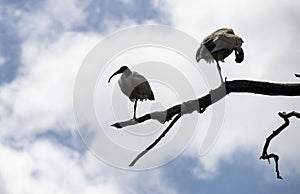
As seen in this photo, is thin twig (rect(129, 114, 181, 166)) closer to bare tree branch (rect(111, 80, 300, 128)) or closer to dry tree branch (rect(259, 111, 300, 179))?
bare tree branch (rect(111, 80, 300, 128))

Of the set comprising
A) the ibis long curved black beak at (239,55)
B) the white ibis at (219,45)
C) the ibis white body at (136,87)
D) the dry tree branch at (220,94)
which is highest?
the ibis white body at (136,87)

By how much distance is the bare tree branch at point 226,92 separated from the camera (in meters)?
6.54

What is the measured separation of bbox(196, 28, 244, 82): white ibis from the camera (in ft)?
32.3

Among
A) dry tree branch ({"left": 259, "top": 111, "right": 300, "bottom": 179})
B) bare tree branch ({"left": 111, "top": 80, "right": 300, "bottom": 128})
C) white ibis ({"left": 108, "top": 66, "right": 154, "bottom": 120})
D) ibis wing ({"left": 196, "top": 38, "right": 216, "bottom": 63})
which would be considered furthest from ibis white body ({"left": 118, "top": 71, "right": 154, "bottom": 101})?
dry tree branch ({"left": 259, "top": 111, "right": 300, "bottom": 179})

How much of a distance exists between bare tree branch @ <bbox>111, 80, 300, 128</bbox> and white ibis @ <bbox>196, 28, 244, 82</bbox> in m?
2.81

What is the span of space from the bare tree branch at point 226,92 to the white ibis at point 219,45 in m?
2.81

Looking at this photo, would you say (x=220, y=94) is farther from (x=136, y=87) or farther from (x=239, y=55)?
(x=136, y=87)

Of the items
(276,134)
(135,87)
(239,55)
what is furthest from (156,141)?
(135,87)

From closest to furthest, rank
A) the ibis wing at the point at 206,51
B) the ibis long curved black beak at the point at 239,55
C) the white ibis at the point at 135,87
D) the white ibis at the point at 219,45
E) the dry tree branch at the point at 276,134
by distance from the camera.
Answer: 1. the dry tree branch at the point at 276,134
2. the ibis long curved black beak at the point at 239,55
3. the white ibis at the point at 219,45
4. the ibis wing at the point at 206,51
5. the white ibis at the point at 135,87

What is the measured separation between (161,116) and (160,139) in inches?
13.4

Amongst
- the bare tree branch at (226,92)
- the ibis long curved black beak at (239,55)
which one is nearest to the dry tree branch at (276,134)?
the bare tree branch at (226,92)

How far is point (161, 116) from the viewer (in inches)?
277

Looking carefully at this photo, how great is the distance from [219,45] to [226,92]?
3438 mm

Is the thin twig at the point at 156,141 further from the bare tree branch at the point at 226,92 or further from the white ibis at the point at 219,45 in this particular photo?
the white ibis at the point at 219,45
